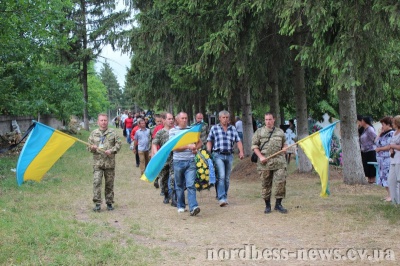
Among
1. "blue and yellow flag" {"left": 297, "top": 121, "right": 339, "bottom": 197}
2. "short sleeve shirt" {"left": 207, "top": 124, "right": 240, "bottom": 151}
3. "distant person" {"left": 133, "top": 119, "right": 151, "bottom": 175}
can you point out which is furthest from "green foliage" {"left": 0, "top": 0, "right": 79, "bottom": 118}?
"blue and yellow flag" {"left": 297, "top": 121, "right": 339, "bottom": 197}

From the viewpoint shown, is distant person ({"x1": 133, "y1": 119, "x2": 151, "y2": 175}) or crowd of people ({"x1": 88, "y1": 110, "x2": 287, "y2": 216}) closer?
crowd of people ({"x1": 88, "y1": 110, "x2": 287, "y2": 216})

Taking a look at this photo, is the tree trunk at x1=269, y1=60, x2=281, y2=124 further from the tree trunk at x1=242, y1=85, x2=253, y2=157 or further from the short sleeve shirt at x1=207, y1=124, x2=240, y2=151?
the short sleeve shirt at x1=207, y1=124, x2=240, y2=151

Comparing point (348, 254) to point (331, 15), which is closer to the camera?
point (348, 254)

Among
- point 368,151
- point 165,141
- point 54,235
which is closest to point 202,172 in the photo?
point 165,141

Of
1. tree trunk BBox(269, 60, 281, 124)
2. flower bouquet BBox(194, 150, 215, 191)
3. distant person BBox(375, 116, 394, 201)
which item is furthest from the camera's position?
tree trunk BBox(269, 60, 281, 124)

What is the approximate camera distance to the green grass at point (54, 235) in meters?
6.04

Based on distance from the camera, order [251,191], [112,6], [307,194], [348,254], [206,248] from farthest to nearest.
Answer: [112,6], [251,191], [307,194], [206,248], [348,254]

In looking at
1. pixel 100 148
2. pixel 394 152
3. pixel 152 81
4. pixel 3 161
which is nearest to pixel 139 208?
pixel 100 148

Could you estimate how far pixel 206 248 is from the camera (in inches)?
263

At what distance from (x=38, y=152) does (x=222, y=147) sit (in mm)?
3721

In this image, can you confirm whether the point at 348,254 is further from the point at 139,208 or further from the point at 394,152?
the point at 139,208

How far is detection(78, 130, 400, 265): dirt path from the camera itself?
648 cm

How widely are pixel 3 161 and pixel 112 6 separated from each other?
2455 centimetres

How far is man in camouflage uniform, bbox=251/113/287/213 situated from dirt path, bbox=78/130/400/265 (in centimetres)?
42
